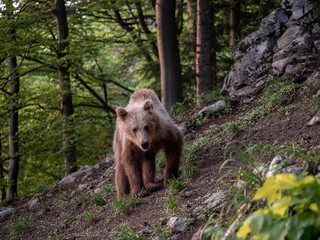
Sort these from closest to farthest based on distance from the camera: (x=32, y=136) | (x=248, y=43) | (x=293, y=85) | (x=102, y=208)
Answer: (x=102, y=208) < (x=293, y=85) < (x=248, y=43) < (x=32, y=136)

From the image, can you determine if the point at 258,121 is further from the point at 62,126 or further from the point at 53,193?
the point at 62,126

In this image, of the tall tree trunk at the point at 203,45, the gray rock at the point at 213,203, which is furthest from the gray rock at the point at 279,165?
the tall tree trunk at the point at 203,45

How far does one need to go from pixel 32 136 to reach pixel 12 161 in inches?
65.1

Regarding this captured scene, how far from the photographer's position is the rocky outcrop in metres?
8.10

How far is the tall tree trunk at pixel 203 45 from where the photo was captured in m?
10.3

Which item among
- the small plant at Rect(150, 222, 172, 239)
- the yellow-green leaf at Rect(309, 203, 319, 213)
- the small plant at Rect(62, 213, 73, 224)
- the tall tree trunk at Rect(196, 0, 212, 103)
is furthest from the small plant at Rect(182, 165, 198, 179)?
the tall tree trunk at Rect(196, 0, 212, 103)

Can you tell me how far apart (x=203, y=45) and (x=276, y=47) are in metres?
2.17

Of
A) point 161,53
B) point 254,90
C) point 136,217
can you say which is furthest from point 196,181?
point 161,53

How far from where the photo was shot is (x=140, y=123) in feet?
20.2

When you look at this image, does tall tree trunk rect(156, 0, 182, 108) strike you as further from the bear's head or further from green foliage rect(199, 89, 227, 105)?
the bear's head

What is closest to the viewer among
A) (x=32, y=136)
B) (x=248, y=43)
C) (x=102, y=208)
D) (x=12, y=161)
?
(x=102, y=208)

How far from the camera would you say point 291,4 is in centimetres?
879

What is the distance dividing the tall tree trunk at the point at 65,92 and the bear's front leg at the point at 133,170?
5.87 meters

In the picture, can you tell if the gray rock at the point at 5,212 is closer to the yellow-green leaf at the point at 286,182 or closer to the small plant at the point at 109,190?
the small plant at the point at 109,190
